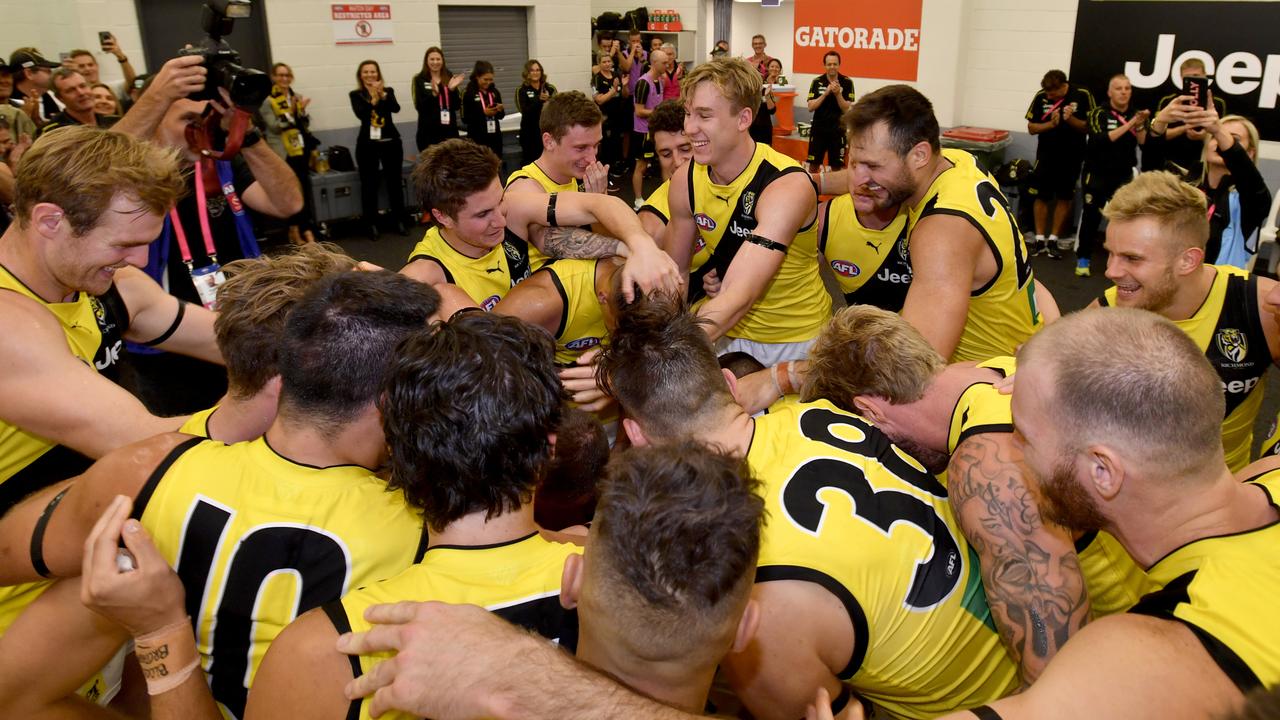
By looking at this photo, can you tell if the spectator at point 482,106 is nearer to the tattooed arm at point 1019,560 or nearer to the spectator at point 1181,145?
the spectator at point 1181,145

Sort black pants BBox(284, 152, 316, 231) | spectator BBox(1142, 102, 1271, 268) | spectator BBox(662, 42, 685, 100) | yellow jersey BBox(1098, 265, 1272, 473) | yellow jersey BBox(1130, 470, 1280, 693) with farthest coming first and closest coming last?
1. spectator BBox(662, 42, 685, 100)
2. black pants BBox(284, 152, 316, 231)
3. spectator BBox(1142, 102, 1271, 268)
4. yellow jersey BBox(1098, 265, 1272, 473)
5. yellow jersey BBox(1130, 470, 1280, 693)

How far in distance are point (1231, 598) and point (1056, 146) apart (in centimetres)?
911

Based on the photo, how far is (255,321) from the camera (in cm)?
198

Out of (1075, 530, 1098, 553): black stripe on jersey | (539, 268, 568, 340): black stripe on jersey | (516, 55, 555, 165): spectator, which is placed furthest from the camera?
(516, 55, 555, 165): spectator

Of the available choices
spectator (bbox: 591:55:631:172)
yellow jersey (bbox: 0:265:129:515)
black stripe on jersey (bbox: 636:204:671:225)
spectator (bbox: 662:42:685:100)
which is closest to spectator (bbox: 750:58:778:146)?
spectator (bbox: 662:42:685:100)

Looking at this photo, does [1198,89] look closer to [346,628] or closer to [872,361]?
[872,361]

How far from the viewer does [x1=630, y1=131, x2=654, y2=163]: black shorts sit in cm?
1360

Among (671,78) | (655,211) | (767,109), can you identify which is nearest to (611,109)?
(671,78)

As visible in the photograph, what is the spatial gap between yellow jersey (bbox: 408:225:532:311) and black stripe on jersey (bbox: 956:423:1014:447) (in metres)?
2.13

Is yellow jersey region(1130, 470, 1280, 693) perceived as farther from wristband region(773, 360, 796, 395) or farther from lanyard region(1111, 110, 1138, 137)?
lanyard region(1111, 110, 1138, 137)

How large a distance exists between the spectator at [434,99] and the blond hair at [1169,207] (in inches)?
354

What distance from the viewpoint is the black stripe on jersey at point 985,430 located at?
6.56 feet

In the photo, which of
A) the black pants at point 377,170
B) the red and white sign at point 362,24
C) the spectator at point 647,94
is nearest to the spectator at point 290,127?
the black pants at point 377,170

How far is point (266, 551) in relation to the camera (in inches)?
67.1
